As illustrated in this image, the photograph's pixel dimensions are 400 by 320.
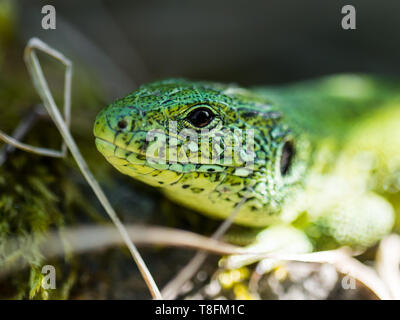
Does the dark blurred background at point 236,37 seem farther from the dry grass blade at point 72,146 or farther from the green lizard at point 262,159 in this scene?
the dry grass blade at point 72,146

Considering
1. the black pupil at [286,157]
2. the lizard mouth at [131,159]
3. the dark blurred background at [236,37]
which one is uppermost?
the dark blurred background at [236,37]

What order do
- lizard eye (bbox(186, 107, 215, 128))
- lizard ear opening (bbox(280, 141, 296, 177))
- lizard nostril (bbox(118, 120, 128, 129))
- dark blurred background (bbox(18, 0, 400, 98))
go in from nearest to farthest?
lizard nostril (bbox(118, 120, 128, 129)) → lizard eye (bbox(186, 107, 215, 128)) → lizard ear opening (bbox(280, 141, 296, 177)) → dark blurred background (bbox(18, 0, 400, 98))

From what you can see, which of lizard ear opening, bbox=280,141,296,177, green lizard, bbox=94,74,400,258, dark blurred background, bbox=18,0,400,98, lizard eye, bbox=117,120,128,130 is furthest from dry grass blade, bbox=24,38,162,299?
dark blurred background, bbox=18,0,400,98

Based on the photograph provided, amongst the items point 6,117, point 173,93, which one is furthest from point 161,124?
point 6,117

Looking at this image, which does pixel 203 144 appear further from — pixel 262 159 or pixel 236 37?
pixel 236 37

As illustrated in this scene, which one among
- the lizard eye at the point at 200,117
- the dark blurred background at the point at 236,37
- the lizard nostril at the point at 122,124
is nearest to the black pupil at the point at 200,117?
the lizard eye at the point at 200,117

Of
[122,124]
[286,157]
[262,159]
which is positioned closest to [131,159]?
[122,124]

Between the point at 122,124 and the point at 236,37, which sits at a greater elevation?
the point at 236,37

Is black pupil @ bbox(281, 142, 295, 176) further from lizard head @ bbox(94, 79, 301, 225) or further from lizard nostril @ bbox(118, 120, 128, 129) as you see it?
lizard nostril @ bbox(118, 120, 128, 129)
